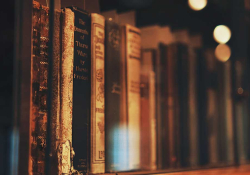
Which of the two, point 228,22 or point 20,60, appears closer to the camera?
point 20,60

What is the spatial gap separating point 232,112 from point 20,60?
3.07 ft

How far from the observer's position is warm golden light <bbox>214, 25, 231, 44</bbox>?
4.20 feet

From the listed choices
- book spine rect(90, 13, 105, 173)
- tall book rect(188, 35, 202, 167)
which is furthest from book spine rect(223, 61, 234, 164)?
book spine rect(90, 13, 105, 173)

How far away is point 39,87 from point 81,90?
0.10 m

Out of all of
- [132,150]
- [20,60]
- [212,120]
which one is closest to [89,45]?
[20,60]

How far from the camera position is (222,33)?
4.28 feet

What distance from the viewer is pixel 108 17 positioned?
0.81 meters

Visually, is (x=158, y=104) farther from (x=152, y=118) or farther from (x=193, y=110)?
(x=193, y=110)

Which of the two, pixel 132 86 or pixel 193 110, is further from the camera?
pixel 193 110

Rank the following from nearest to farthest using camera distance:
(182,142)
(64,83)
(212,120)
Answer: (64,83) < (182,142) < (212,120)

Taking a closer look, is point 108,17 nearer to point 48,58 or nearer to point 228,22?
point 48,58

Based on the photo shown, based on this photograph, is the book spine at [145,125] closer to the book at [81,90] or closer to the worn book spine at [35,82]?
the book at [81,90]

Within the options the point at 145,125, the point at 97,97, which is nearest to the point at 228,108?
the point at 145,125

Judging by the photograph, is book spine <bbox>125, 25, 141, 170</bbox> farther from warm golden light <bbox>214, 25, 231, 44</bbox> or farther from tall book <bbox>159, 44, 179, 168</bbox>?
warm golden light <bbox>214, 25, 231, 44</bbox>
